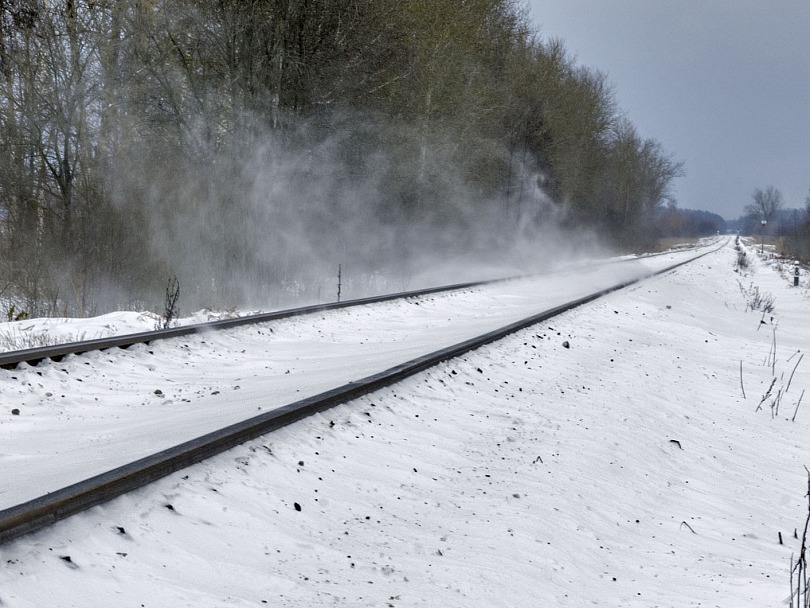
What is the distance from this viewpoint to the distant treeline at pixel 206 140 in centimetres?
1465

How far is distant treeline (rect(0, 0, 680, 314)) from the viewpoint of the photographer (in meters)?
14.6

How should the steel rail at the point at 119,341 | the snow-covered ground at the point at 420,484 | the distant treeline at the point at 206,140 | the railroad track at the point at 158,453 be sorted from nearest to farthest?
the railroad track at the point at 158,453 < the snow-covered ground at the point at 420,484 < the steel rail at the point at 119,341 < the distant treeline at the point at 206,140

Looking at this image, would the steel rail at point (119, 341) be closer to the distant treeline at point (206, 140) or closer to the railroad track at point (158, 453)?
the railroad track at point (158, 453)

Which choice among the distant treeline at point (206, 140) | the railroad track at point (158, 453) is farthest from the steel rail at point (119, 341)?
the distant treeline at point (206, 140)

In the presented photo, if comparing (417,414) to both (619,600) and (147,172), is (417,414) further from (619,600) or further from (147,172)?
(147,172)

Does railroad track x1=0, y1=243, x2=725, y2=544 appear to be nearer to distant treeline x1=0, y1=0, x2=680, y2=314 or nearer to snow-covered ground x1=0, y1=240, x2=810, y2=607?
snow-covered ground x1=0, y1=240, x2=810, y2=607

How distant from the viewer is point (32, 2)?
14781 millimetres

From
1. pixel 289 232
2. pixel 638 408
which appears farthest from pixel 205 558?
pixel 289 232

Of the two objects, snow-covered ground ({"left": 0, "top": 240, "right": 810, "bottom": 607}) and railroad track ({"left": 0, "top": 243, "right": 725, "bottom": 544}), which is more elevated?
railroad track ({"left": 0, "top": 243, "right": 725, "bottom": 544})

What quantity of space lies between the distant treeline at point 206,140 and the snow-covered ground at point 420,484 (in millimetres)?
8169

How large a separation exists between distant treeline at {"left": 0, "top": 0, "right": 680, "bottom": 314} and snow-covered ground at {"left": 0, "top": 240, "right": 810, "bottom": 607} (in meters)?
8.17

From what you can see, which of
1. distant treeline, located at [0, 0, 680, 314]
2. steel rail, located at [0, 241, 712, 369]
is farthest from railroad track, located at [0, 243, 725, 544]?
distant treeline, located at [0, 0, 680, 314]

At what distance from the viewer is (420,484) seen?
4.12m

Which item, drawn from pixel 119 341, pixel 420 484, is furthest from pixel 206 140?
pixel 420 484
